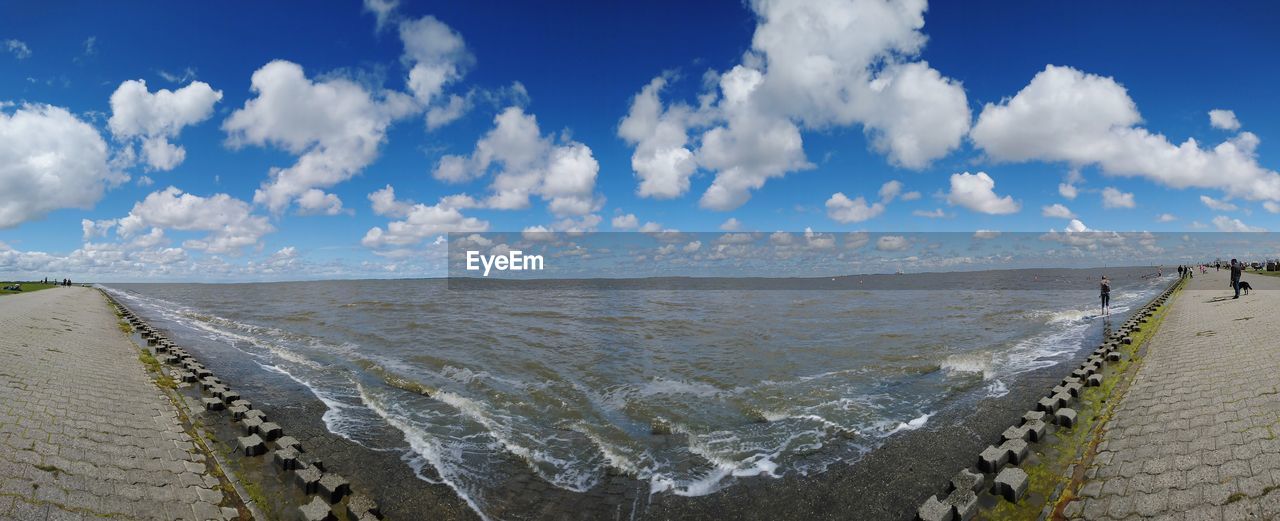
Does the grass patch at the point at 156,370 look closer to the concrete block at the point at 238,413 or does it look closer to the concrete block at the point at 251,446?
the concrete block at the point at 238,413

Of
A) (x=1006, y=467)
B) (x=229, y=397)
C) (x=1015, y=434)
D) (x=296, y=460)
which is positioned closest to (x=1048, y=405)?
(x=1015, y=434)

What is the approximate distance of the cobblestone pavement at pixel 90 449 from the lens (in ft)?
19.4

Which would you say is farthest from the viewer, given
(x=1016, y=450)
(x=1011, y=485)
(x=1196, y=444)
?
(x=1016, y=450)

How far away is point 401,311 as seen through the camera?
4056 cm

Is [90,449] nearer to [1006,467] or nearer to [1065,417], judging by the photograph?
[1006,467]

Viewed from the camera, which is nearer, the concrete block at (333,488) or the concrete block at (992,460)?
the concrete block at (333,488)

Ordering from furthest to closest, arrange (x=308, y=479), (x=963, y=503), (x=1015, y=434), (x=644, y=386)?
(x=644, y=386), (x=1015, y=434), (x=308, y=479), (x=963, y=503)

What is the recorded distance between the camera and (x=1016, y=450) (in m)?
7.64

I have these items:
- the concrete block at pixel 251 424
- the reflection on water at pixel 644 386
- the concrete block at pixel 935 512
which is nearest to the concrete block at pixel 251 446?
the concrete block at pixel 251 424

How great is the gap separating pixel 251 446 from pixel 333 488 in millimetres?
2589

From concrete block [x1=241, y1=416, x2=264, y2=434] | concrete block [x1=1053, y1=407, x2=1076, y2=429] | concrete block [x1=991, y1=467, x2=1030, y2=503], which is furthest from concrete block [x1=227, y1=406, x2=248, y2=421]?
concrete block [x1=1053, y1=407, x2=1076, y2=429]

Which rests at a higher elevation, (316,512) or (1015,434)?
(1015,434)

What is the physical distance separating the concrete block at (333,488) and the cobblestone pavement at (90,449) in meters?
1.09

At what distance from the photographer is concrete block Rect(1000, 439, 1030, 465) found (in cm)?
760
